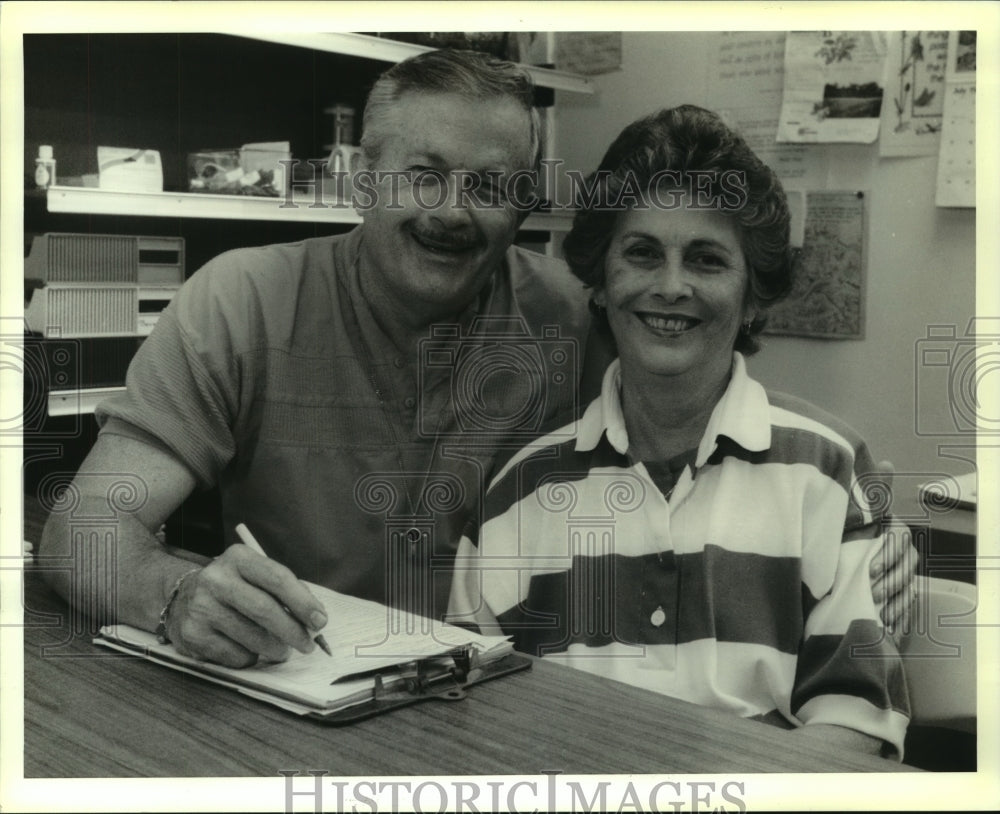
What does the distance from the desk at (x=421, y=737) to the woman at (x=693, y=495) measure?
0.19 metres

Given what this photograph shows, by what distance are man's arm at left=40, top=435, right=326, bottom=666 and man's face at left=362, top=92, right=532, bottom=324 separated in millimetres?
436

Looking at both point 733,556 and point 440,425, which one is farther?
point 440,425

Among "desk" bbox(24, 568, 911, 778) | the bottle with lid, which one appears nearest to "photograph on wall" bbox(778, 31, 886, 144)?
"desk" bbox(24, 568, 911, 778)

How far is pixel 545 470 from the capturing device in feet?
4.72

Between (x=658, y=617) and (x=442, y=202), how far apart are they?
0.64 meters

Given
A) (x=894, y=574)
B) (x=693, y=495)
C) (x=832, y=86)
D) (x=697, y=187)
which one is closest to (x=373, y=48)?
(x=697, y=187)

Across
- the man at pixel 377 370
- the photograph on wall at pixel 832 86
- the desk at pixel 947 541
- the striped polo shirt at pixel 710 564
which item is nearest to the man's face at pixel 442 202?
the man at pixel 377 370

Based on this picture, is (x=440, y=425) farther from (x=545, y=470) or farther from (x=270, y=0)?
(x=270, y=0)

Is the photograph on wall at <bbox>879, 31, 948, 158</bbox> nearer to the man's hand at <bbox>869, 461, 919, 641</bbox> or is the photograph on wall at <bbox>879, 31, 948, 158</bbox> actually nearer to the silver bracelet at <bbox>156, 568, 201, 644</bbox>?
the man's hand at <bbox>869, 461, 919, 641</bbox>

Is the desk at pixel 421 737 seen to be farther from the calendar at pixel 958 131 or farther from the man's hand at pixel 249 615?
the calendar at pixel 958 131

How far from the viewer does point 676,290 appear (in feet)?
4.35

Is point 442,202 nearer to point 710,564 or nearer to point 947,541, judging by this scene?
point 710,564

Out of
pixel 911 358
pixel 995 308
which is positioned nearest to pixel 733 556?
pixel 911 358

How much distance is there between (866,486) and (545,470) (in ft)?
1.42
